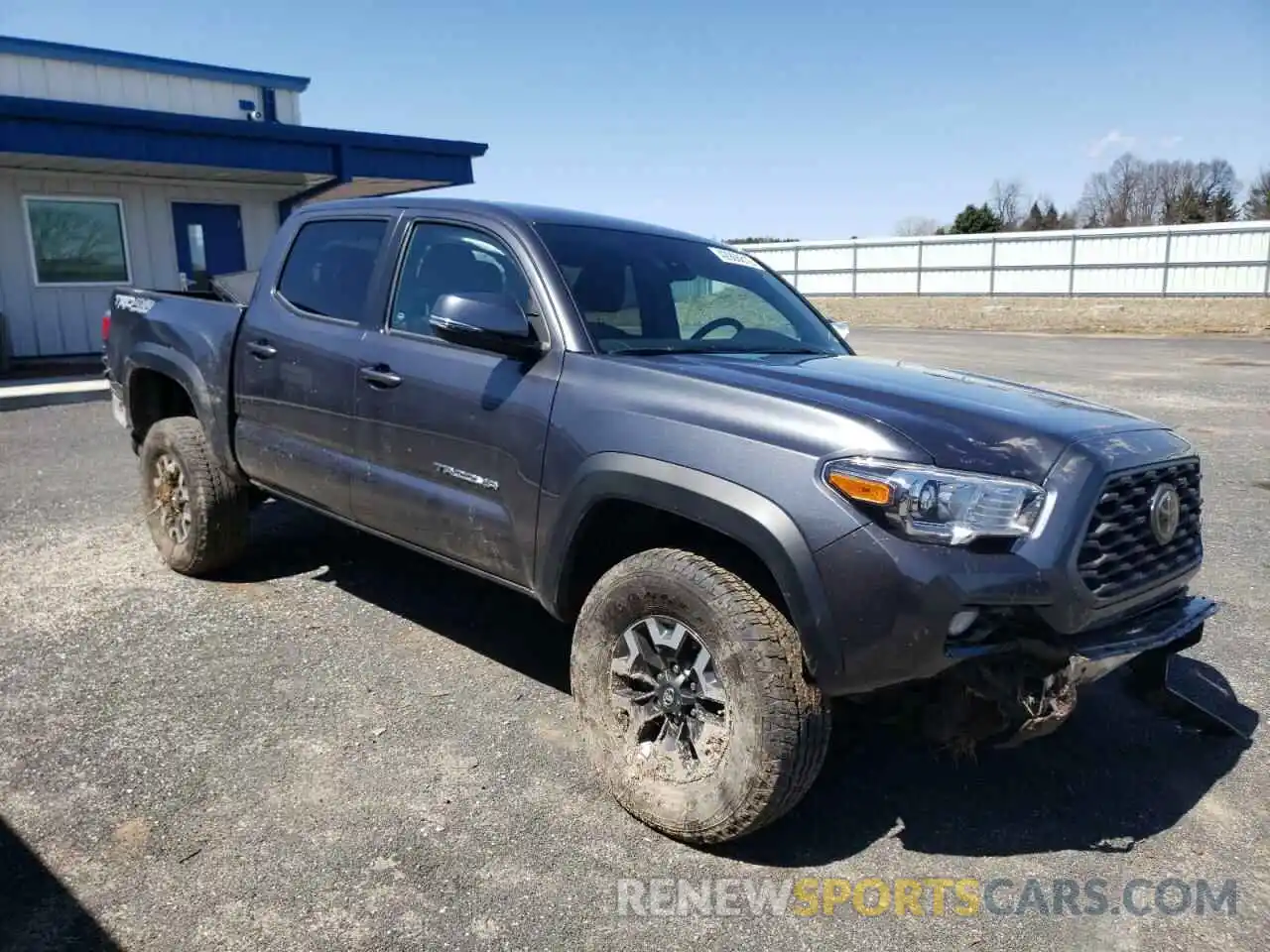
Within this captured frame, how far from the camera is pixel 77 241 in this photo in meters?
14.5

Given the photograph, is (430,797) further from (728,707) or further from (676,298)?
(676,298)

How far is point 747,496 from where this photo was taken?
2.68 m

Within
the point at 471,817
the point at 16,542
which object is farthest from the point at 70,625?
the point at 471,817

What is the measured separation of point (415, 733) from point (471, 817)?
2.04 ft

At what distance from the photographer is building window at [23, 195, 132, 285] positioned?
46.1ft

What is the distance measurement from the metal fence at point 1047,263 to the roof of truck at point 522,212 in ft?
69.7

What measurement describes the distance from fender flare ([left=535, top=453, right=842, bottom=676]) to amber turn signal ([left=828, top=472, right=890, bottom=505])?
0.54ft

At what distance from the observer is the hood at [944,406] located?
104 inches

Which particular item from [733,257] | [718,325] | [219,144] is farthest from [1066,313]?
[718,325]

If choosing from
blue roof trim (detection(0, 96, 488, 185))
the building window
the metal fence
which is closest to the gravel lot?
blue roof trim (detection(0, 96, 488, 185))

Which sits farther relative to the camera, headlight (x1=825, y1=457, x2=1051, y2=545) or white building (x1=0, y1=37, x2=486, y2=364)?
white building (x1=0, y1=37, x2=486, y2=364)

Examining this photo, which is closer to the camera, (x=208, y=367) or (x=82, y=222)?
(x=208, y=367)

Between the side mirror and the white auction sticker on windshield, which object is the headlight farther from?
the white auction sticker on windshield

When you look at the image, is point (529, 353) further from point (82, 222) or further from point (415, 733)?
point (82, 222)
